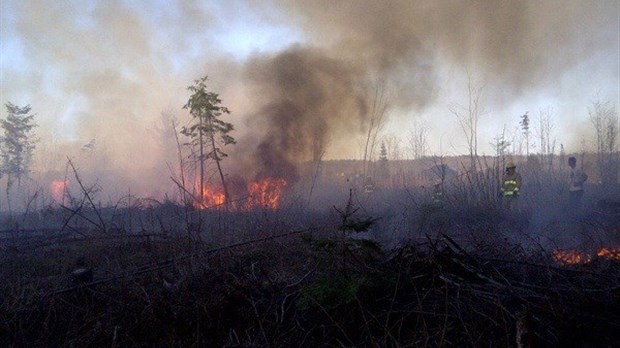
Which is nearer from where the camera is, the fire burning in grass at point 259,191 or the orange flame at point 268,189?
the orange flame at point 268,189

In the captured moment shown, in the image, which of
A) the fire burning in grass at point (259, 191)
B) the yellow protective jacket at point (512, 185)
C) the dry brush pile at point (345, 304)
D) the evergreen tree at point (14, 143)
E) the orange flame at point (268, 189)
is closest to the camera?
the dry brush pile at point (345, 304)

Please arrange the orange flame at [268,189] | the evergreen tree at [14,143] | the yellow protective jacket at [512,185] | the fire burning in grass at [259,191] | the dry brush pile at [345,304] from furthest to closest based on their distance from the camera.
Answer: the evergreen tree at [14,143] < the fire burning in grass at [259,191] < the orange flame at [268,189] < the yellow protective jacket at [512,185] < the dry brush pile at [345,304]

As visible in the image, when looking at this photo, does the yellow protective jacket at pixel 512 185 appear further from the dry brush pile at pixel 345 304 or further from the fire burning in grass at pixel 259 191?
the fire burning in grass at pixel 259 191

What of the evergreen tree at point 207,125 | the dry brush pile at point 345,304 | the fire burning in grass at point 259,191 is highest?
the evergreen tree at point 207,125

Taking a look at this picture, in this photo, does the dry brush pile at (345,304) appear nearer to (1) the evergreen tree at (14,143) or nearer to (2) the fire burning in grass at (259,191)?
(2) the fire burning in grass at (259,191)

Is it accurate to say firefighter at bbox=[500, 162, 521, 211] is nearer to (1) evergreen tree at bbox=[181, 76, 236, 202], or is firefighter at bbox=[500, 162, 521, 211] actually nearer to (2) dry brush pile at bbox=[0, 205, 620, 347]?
(2) dry brush pile at bbox=[0, 205, 620, 347]

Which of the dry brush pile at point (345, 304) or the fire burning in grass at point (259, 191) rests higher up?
the fire burning in grass at point (259, 191)

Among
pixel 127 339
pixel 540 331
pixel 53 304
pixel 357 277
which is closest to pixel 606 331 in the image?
pixel 540 331

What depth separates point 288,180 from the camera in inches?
816

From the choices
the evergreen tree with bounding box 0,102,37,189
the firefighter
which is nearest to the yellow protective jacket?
the firefighter

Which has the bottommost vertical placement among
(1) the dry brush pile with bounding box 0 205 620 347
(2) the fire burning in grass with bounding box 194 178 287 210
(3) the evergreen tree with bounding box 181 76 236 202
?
(1) the dry brush pile with bounding box 0 205 620 347

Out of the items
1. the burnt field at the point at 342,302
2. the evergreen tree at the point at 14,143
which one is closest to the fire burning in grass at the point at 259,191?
the burnt field at the point at 342,302

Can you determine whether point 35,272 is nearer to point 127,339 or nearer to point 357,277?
point 127,339

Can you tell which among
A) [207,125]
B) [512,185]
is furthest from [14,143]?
[512,185]
